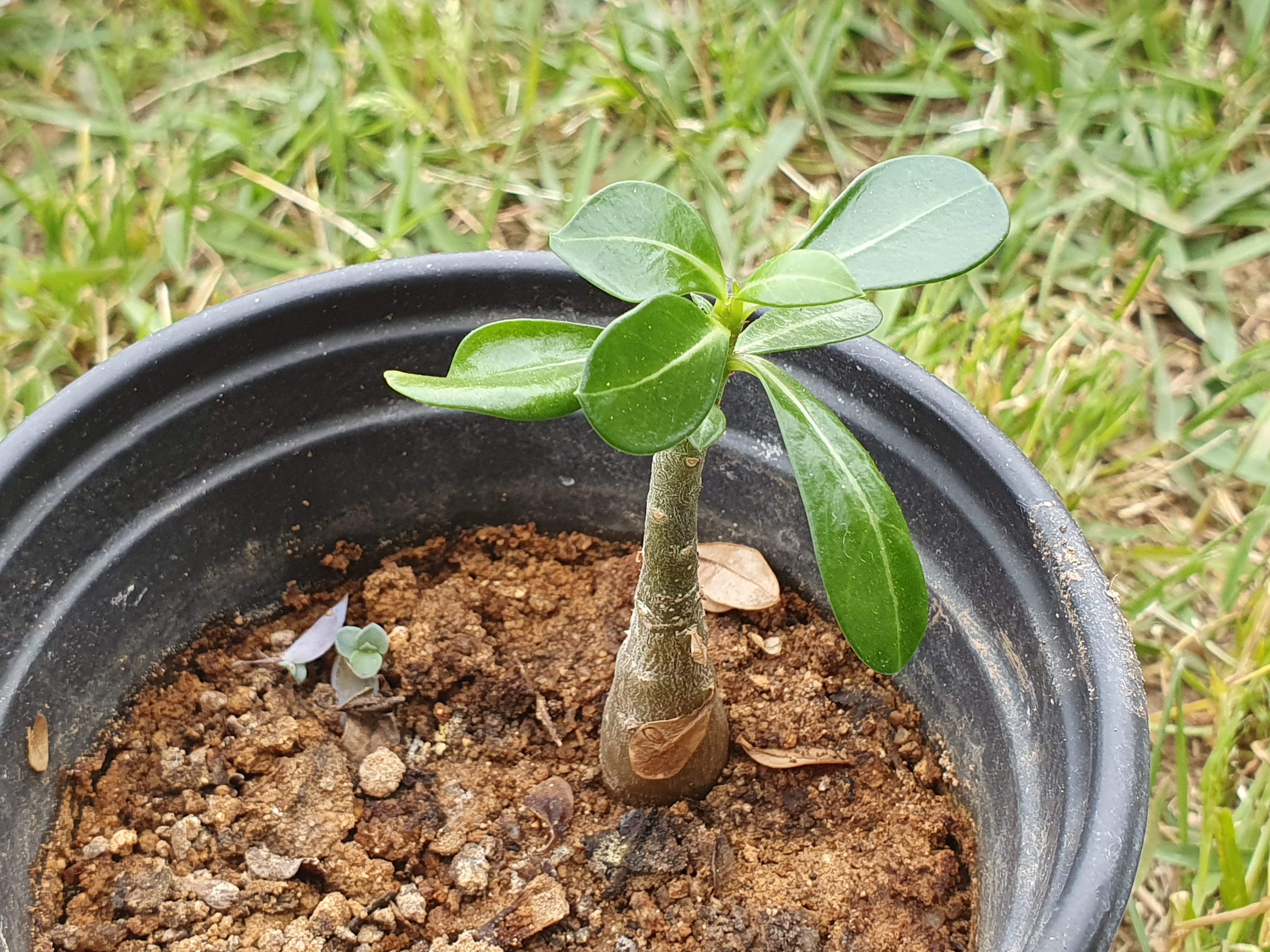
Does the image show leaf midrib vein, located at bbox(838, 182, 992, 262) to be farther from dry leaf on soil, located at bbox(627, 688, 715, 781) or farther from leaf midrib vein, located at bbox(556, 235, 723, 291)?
dry leaf on soil, located at bbox(627, 688, 715, 781)

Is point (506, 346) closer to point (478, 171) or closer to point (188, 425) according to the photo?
point (188, 425)

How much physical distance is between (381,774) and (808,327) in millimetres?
627

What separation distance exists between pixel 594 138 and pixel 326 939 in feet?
4.29

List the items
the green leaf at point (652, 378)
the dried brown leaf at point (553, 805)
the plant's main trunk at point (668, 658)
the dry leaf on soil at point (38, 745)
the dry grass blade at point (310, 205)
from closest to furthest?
1. the green leaf at point (652, 378)
2. the plant's main trunk at point (668, 658)
3. the dry leaf on soil at point (38, 745)
4. the dried brown leaf at point (553, 805)
5. the dry grass blade at point (310, 205)

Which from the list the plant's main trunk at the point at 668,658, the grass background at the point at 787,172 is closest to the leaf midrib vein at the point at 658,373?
the plant's main trunk at the point at 668,658

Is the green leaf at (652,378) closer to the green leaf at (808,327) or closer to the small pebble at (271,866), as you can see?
the green leaf at (808,327)

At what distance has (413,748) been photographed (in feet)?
3.85

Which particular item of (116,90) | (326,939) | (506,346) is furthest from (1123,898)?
(116,90)

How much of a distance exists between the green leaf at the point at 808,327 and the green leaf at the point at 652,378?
0.09 m

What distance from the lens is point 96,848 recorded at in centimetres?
104

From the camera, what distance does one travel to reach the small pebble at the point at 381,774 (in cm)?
112

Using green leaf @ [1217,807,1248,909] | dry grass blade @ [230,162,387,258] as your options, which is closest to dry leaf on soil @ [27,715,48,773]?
dry grass blade @ [230,162,387,258]

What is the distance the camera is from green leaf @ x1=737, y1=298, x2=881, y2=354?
2.57ft

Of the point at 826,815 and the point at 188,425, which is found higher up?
the point at 188,425
